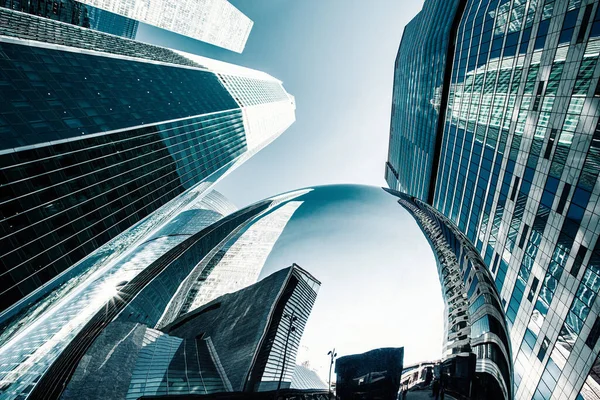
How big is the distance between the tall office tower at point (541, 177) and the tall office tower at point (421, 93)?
30.9ft

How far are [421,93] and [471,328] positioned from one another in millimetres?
65332

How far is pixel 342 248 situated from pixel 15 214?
41449mm

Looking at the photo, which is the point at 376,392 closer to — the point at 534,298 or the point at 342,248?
the point at 342,248

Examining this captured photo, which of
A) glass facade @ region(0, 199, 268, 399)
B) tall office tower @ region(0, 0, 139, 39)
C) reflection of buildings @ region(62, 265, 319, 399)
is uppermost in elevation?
tall office tower @ region(0, 0, 139, 39)

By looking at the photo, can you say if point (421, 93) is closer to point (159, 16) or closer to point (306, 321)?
point (306, 321)

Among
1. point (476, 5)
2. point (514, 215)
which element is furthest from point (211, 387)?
point (476, 5)

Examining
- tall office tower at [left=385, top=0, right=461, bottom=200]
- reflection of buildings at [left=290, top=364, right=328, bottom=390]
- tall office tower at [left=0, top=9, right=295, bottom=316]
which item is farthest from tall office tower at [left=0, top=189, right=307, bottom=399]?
tall office tower at [left=385, top=0, right=461, bottom=200]

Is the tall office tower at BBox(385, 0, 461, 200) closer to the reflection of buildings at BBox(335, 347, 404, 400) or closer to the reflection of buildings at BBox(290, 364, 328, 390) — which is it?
the reflection of buildings at BBox(335, 347, 404, 400)

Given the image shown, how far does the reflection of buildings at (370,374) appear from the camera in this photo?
2.46m

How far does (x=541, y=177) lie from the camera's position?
2578 cm

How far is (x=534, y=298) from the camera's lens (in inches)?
1053

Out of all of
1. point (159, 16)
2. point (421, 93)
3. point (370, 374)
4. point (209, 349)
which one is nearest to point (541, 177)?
point (370, 374)

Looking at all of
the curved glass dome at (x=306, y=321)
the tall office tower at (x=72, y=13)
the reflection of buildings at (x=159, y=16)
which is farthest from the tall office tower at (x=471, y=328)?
the reflection of buildings at (x=159, y=16)

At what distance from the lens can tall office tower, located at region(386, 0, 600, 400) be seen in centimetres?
2045
